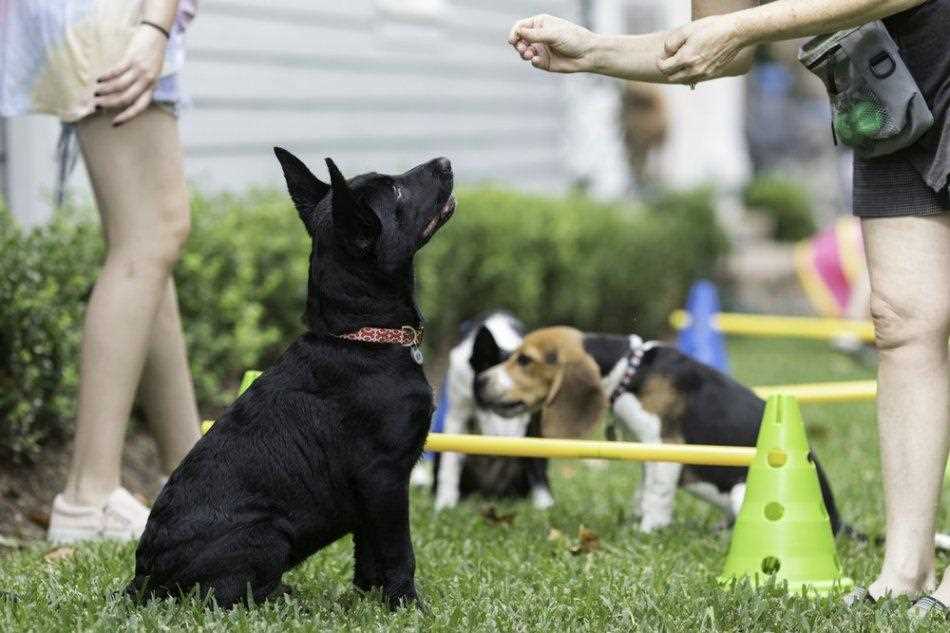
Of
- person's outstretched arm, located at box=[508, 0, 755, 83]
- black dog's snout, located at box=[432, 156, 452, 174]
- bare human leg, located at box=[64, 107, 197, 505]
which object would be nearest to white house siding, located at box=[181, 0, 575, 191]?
bare human leg, located at box=[64, 107, 197, 505]

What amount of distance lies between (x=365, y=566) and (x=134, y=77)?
1.54 m

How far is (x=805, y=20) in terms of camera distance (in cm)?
314

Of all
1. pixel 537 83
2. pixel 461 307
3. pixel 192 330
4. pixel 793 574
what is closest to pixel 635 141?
pixel 537 83

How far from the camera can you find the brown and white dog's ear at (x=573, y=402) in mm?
4617

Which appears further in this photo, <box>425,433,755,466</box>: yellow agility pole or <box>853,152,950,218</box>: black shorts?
<box>425,433,755,466</box>: yellow agility pole

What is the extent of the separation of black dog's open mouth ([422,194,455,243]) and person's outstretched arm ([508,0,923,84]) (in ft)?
1.47

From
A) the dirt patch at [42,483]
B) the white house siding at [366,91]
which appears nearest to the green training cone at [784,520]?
the dirt patch at [42,483]

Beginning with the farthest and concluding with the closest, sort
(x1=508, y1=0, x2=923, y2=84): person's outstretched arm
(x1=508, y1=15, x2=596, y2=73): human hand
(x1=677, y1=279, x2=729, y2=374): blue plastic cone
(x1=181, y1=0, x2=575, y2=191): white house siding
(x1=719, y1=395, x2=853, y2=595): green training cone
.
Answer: (x1=181, y1=0, x2=575, y2=191): white house siding → (x1=677, y1=279, x2=729, y2=374): blue plastic cone → (x1=719, y1=395, x2=853, y2=595): green training cone → (x1=508, y1=15, x2=596, y2=73): human hand → (x1=508, y1=0, x2=923, y2=84): person's outstretched arm

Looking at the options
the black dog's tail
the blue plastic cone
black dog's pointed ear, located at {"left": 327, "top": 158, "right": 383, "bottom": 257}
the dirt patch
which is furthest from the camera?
the blue plastic cone

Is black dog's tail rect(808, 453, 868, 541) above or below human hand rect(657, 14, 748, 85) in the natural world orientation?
below

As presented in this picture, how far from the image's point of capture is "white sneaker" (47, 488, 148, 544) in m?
4.12

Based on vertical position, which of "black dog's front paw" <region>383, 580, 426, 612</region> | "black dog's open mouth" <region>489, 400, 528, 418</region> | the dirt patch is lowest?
the dirt patch

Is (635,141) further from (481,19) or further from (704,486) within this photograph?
(704,486)

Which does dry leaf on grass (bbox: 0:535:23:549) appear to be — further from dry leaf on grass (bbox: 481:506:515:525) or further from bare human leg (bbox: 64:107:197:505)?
dry leaf on grass (bbox: 481:506:515:525)
